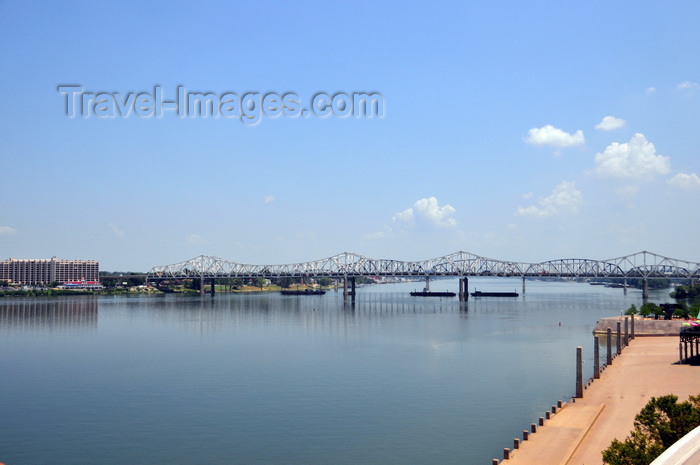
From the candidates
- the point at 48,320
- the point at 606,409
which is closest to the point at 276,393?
the point at 606,409

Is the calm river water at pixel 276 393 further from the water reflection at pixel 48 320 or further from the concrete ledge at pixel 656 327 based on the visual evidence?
the concrete ledge at pixel 656 327

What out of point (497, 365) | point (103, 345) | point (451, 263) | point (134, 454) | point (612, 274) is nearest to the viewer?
point (134, 454)

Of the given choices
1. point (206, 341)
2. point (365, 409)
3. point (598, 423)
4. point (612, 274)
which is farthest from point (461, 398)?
point (612, 274)

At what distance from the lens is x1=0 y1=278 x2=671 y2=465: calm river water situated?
25.8 meters

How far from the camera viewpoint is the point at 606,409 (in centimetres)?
2889

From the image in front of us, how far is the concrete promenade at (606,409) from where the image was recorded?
2200 cm

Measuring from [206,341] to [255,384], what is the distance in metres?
25.0

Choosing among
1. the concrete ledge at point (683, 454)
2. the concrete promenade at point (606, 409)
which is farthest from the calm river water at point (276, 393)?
the concrete ledge at point (683, 454)

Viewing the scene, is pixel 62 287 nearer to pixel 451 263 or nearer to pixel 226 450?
pixel 451 263

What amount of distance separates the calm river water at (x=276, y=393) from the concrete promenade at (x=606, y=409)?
7.01 ft

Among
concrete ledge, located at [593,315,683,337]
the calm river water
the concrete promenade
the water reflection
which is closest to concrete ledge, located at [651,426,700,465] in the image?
the concrete promenade

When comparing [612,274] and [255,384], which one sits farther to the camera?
[612,274]

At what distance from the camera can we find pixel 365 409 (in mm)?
32281

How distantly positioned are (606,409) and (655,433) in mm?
12073
